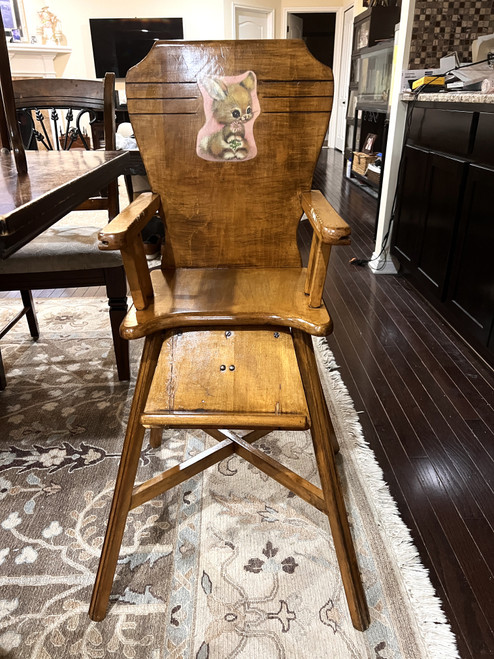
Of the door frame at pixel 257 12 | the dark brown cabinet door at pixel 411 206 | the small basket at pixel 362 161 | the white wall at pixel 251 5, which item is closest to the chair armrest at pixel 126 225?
the dark brown cabinet door at pixel 411 206

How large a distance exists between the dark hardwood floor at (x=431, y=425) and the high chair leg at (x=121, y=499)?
0.68 m

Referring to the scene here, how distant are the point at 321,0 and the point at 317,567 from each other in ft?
29.0

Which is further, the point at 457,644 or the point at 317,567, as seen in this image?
the point at 317,567

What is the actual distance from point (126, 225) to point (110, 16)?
26.0 ft

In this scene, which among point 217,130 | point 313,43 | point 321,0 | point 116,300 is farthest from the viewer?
point 313,43

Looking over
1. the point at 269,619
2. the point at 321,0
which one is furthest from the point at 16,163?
the point at 321,0

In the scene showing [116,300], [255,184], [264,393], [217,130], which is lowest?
[116,300]

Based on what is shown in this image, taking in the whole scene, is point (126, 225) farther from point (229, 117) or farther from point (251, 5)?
point (251, 5)

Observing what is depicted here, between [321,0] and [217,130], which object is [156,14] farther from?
[217,130]

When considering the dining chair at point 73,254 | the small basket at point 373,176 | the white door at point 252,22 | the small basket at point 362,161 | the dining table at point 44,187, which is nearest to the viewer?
the dining table at point 44,187

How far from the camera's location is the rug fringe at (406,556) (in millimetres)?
930

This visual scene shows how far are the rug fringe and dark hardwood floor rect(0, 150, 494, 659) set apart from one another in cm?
2

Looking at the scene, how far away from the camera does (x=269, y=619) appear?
0.96m

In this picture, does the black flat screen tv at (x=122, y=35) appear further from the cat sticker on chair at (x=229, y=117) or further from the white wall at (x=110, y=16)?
the cat sticker on chair at (x=229, y=117)
